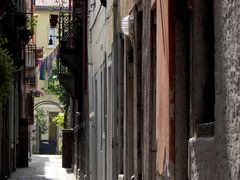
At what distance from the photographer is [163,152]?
23.8ft

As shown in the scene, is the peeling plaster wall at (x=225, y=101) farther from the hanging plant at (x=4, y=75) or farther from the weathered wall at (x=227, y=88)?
the hanging plant at (x=4, y=75)

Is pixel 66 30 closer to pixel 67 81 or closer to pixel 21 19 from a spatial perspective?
pixel 21 19

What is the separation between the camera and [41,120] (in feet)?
243

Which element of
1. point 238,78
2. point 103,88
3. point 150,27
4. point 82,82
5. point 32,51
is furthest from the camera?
point 32,51

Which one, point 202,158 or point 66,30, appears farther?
point 66,30

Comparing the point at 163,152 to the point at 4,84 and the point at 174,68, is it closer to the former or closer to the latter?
the point at 174,68

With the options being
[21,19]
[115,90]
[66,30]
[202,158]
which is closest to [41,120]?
[21,19]

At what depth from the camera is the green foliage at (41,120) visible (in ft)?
242

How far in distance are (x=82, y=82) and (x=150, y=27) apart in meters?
20.4

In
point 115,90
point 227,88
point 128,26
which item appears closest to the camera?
point 227,88

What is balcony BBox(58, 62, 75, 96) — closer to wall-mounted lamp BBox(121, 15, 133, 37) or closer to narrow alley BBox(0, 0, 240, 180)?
narrow alley BBox(0, 0, 240, 180)

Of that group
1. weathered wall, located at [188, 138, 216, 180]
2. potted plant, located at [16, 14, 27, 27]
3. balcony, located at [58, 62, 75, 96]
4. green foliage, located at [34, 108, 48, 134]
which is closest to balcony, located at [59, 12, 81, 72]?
potted plant, located at [16, 14, 27, 27]

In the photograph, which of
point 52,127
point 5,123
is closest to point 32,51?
point 5,123

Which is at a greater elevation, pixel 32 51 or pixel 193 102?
pixel 32 51
